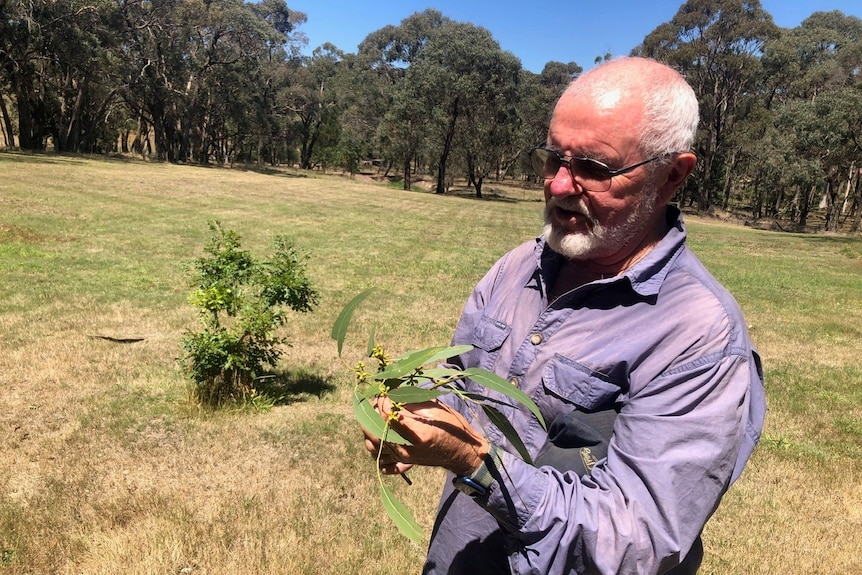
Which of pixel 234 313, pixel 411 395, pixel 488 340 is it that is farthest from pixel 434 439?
pixel 234 313

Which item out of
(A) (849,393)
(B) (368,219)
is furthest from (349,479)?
(B) (368,219)

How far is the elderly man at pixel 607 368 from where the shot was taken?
1300 mm

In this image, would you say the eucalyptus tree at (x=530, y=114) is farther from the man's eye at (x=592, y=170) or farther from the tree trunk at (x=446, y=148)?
the man's eye at (x=592, y=170)

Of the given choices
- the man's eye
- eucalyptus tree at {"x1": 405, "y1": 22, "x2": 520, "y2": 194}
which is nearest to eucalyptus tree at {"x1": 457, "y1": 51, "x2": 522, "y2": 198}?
eucalyptus tree at {"x1": 405, "y1": 22, "x2": 520, "y2": 194}

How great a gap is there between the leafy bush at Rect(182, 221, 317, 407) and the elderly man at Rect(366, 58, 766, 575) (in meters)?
3.66

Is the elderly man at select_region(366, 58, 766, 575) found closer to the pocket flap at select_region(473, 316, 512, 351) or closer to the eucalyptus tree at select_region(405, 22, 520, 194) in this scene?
the pocket flap at select_region(473, 316, 512, 351)

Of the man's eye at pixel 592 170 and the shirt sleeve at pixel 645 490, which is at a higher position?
the man's eye at pixel 592 170

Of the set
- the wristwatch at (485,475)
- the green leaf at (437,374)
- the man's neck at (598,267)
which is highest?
the man's neck at (598,267)

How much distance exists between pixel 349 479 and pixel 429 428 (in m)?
3.69

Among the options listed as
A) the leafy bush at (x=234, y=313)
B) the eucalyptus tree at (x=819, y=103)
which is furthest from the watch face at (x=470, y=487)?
the eucalyptus tree at (x=819, y=103)

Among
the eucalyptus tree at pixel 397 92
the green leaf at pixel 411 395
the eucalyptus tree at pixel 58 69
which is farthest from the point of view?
the eucalyptus tree at pixel 397 92

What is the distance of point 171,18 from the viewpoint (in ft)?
132

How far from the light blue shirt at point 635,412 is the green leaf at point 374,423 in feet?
0.88

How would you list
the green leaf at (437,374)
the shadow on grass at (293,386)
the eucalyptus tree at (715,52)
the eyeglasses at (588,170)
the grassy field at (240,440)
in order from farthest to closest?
1. the eucalyptus tree at (715,52)
2. the shadow on grass at (293,386)
3. the grassy field at (240,440)
4. the eyeglasses at (588,170)
5. the green leaf at (437,374)
